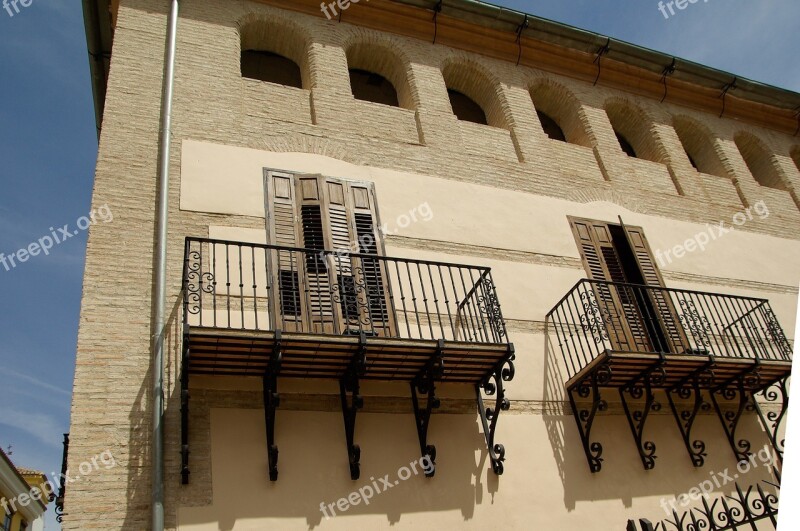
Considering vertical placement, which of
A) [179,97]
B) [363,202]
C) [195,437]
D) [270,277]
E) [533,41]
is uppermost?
[533,41]

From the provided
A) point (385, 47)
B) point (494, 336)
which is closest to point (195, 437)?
point (494, 336)

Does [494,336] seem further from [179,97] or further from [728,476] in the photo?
[179,97]

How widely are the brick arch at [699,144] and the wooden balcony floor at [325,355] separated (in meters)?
8.49

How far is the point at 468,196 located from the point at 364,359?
4.10 meters

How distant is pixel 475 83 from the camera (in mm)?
12984

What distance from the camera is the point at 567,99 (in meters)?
13.4

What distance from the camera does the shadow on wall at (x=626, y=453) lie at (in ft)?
27.5

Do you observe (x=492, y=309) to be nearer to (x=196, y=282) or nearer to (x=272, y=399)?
(x=272, y=399)

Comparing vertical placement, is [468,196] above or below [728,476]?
above

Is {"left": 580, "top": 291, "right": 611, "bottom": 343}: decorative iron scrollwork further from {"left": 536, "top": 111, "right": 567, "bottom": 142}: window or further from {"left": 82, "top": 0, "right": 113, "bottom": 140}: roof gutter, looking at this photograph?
{"left": 82, "top": 0, "right": 113, "bottom": 140}: roof gutter

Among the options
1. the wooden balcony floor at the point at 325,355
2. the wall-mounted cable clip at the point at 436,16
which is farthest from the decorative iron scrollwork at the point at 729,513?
the wall-mounted cable clip at the point at 436,16

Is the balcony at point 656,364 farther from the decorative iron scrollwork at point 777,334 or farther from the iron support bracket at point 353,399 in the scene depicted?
the iron support bracket at point 353,399

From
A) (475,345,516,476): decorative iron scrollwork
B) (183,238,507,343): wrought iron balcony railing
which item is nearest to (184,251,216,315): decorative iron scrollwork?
(183,238,507,343): wrought iron balcony railing

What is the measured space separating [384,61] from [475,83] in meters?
1.74
